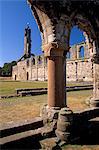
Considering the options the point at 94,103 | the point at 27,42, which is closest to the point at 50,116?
the point at 94,103

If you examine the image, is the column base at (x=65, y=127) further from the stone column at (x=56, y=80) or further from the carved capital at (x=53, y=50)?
the carved capital at (x=53, y=50)

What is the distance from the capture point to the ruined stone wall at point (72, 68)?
34.8 metres

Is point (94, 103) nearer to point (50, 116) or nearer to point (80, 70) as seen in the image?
point (50, 116)

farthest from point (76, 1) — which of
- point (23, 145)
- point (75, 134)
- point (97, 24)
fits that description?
point (23, 145)

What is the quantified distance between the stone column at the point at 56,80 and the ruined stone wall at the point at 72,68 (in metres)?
21.0

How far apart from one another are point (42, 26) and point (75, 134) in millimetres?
3644

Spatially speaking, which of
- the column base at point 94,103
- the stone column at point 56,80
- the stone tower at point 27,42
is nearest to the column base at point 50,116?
the stone column at point 56,80

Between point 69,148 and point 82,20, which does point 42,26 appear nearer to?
point 82,20

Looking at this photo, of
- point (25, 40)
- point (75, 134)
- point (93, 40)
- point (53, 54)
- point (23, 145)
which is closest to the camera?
point (23, 145)

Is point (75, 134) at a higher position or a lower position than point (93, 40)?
lower

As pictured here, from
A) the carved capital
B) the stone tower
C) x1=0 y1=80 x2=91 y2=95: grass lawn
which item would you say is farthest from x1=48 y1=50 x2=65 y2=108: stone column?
the stone tower

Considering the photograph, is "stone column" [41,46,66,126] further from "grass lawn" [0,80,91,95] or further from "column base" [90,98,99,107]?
"grass lawn" [0,80,91,95]

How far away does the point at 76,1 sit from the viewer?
797 cm

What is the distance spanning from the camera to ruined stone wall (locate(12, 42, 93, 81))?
3478cm
